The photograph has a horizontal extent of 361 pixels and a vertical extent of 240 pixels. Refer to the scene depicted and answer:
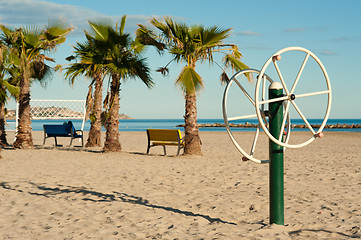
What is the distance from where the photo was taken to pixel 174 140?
1299 centimetres

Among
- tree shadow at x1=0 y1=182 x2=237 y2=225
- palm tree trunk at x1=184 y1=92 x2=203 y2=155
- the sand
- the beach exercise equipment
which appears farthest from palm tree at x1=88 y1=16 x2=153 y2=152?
the beach exercise equipment

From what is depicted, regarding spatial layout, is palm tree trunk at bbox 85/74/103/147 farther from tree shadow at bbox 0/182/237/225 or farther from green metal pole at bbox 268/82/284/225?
green metal pole at bbox 268/82/284/225

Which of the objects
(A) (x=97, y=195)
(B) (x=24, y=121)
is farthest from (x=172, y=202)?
(B) (x=24, y=121)

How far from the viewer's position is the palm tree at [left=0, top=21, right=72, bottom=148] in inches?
564

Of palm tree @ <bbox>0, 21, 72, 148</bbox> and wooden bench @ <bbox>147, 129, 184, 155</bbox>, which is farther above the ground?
palm tree @ <bbox>0, 21, 72, 148</bbox>

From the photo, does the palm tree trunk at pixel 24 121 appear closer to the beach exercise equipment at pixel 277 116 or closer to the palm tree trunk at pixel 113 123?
the palm tree trunk at pixel 113 123

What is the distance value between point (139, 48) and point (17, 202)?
28.9ft

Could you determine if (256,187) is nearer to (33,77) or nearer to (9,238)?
(9,238)

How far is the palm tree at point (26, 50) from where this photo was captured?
564 inches

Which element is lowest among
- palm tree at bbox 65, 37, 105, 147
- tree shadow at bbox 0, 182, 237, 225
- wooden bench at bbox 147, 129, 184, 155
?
tree shadow at bbox 0, 182, 237, 225

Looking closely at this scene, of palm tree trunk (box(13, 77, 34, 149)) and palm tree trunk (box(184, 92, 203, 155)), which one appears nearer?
palm tree trunk (box(184, 92, 203, 155))

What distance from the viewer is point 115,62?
1346 cm

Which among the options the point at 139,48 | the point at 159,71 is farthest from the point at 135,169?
the point at 139,48

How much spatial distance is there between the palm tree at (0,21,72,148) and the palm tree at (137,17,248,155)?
345cm
